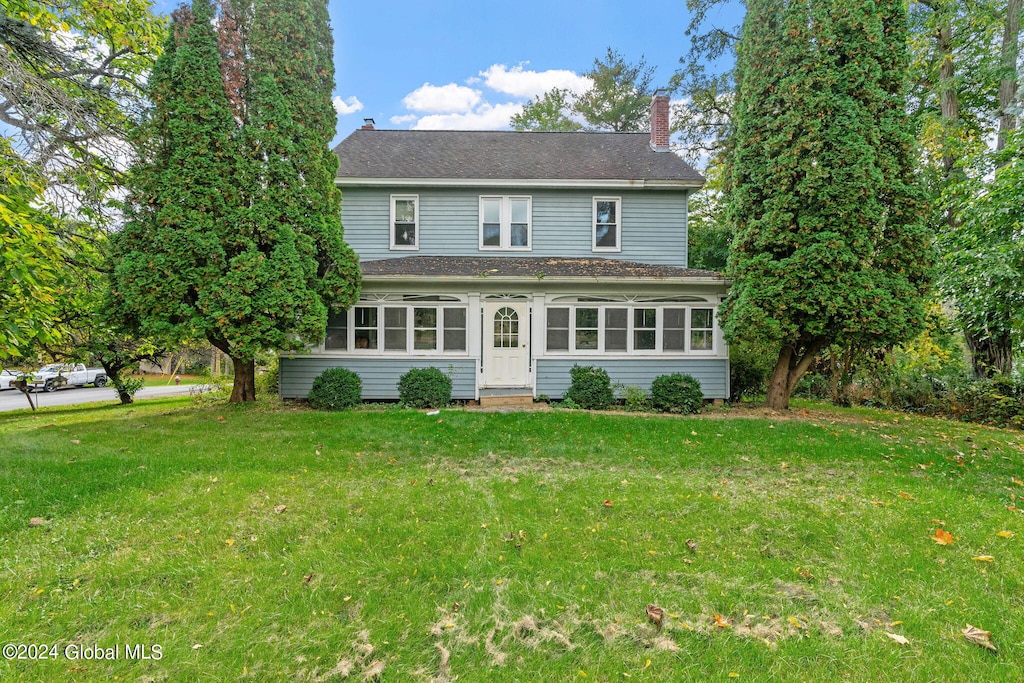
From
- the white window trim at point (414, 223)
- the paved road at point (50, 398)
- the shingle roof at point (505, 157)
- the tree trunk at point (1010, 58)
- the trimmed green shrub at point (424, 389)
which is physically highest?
the tree trunk at point (1010, 58)

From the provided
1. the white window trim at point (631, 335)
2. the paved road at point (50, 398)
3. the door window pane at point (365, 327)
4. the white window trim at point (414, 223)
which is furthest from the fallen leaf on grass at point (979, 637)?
the paved road at point (50, 398)

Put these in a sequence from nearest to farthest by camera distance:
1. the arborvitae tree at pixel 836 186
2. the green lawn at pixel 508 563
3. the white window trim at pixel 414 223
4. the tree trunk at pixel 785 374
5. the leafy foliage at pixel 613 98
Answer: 1. the green lawn at pixel 508 563
2. the arborvitae tree at pixel 836 186
3. the tree trunk at pixel 785 374
4. the white window trim at pixel 414 223
5. the leafy foliage at pixel 613 98

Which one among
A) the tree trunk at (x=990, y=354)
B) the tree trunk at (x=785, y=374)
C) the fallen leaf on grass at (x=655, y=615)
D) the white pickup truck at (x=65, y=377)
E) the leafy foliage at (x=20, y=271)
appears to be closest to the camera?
the fallen leaf on grass at (x=655, y=615)

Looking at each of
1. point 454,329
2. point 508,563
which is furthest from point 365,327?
point 508,563

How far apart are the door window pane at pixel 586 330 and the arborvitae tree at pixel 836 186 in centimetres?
330

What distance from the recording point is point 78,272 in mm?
8562

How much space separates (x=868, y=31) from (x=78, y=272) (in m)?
15.7

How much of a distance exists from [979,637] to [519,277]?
29.9 ft

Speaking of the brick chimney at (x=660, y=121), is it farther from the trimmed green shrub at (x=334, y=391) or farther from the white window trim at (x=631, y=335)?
the trimmed green shrub at (x=334, y=391)

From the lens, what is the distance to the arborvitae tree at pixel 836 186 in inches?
350

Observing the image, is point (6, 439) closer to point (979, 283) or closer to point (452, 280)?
point (452, 280)

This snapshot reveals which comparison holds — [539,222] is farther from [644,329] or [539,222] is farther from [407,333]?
[407,333]

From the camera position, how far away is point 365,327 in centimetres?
1130

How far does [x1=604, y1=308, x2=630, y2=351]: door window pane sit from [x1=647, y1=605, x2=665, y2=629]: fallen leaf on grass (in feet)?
28.8
